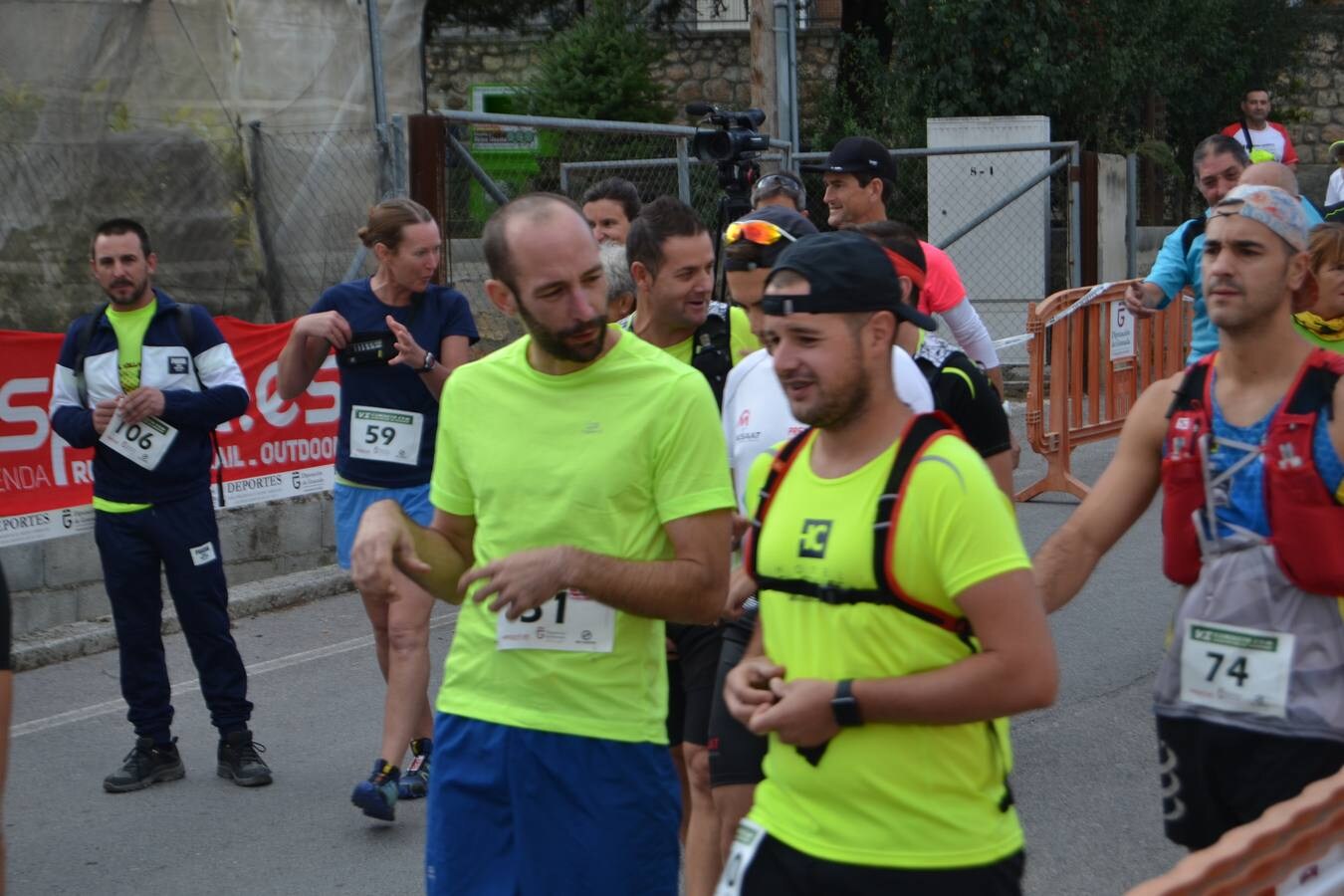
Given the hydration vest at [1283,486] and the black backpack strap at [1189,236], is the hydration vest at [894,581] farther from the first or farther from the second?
the black backpack strap at [1189,236]

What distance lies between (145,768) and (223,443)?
3005 millimetres

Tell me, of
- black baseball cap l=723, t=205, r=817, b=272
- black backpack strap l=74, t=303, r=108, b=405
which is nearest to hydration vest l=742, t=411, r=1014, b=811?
black baseball cap l=723, t=205, r=817, b=272

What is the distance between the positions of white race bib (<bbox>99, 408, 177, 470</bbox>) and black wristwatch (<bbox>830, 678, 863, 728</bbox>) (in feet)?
13.4

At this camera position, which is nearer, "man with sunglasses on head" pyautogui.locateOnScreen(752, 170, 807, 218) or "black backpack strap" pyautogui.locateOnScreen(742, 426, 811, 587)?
"black backpack strap" pyautogui.locateOnScreen(742, 426, 811, 587)

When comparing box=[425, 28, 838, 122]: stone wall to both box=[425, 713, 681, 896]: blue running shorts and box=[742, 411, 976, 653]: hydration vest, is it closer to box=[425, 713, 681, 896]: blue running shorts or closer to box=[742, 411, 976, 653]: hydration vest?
box=[425, 713, 681, 896]: blue running shorts

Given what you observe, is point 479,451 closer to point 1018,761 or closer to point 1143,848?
point 1143,848

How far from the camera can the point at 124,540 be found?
6.14m

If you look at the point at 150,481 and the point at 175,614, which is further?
the point at 175,614

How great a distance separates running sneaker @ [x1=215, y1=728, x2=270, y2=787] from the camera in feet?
20.1

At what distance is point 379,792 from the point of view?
17.9ft

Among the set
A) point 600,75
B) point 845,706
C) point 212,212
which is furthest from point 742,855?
point 600,75

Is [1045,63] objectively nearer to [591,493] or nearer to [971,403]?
[971,403]

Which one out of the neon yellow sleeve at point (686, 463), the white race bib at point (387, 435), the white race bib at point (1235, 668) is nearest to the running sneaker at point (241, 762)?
the white race bib at point (387, 435)

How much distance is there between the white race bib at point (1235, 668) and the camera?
324 centimetres
